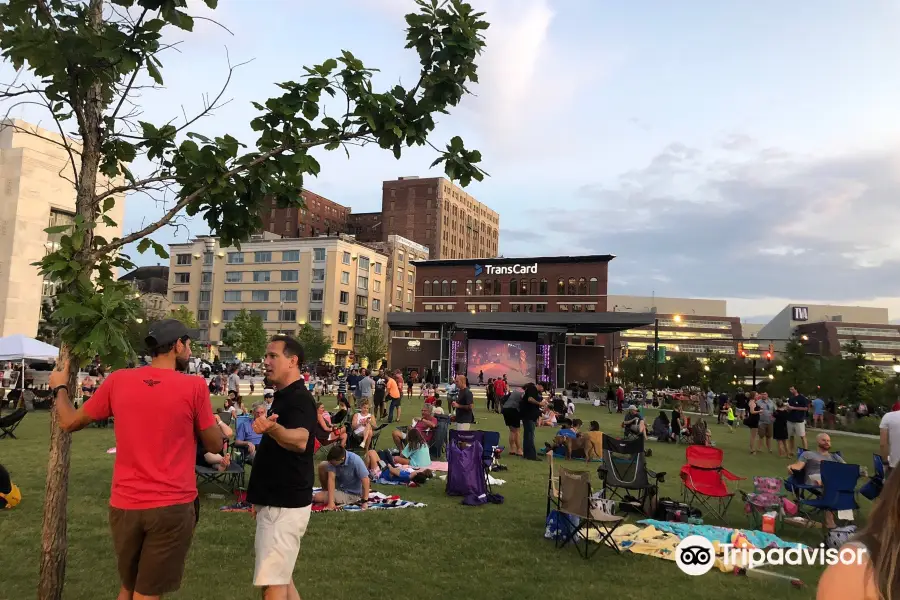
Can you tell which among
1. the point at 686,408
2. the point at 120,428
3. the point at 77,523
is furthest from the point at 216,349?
the point at 120,428

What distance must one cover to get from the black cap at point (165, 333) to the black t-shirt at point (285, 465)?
73cm

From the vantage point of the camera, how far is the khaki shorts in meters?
3.37

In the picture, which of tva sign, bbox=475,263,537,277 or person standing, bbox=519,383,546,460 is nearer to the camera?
person standing, bbox=519,383,546,460

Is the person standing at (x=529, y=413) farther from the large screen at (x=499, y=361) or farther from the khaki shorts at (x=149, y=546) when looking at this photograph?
the large screen at (x=499, y=361)

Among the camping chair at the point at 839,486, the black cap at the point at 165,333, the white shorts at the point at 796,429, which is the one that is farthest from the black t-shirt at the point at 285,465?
the white shorts at the point at 796,429

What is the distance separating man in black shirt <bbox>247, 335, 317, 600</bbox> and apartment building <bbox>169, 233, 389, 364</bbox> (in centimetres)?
8137

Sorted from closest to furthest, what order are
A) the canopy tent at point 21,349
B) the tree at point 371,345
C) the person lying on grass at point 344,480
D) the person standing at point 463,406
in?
the person lying on grass at point 344,480 → the person standing at point 463,406 → the canopy tent at point 21,349 → the tree at point 371,345

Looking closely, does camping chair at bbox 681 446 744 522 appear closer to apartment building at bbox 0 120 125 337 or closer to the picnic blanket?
the picnic blanket

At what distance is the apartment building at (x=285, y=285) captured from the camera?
279 feet

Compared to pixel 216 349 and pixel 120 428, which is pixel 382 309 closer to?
pixel 216 349

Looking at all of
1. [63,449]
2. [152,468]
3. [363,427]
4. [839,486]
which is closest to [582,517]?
[839,486]

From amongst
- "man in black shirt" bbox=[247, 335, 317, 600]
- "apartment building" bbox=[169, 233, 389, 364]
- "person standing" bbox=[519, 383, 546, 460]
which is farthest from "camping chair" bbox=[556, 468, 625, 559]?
"apartment building" bbox=[169, 233, 389, 364]

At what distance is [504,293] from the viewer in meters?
73.8

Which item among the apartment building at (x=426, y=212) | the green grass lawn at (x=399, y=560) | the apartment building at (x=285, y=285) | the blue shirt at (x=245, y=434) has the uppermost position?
the apartment building at (x=426, y=212)
